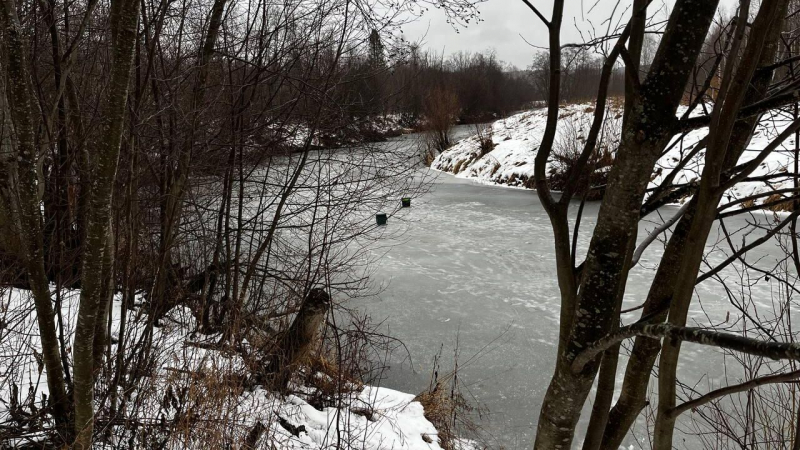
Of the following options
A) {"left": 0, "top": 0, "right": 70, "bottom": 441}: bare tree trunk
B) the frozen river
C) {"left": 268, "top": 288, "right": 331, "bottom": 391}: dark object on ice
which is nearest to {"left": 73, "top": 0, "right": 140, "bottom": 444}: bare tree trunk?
{"left": 0, "top": 0, "right": 70, "bottom": 441}: bare tree trunk

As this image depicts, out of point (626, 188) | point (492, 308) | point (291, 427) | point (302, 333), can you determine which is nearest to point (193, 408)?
point (291, 427)

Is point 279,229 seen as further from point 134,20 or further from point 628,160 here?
point 628,160

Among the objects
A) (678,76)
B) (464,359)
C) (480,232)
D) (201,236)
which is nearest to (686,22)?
(678,76)

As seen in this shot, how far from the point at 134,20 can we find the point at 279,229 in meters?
3.89

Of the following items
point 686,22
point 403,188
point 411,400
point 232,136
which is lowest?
point 411,400

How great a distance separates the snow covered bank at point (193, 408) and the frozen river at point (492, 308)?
0.76m

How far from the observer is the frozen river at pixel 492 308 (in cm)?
484

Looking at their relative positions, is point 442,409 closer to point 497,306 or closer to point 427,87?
point 497,306

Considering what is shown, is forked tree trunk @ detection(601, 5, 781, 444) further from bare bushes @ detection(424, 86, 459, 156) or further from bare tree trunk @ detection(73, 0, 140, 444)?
bare bushes @ detection(424, 86, 459, 156)

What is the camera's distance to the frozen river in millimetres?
4840

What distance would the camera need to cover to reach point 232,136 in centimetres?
461

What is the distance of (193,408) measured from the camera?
2.89m

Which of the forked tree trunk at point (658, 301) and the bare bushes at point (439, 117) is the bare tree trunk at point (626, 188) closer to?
the forked tree trunk at point (658, 301)

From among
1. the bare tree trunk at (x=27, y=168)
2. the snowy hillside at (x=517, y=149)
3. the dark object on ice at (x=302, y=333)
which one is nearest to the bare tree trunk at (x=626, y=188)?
the bare tree trunk at (x=27, y=168)
